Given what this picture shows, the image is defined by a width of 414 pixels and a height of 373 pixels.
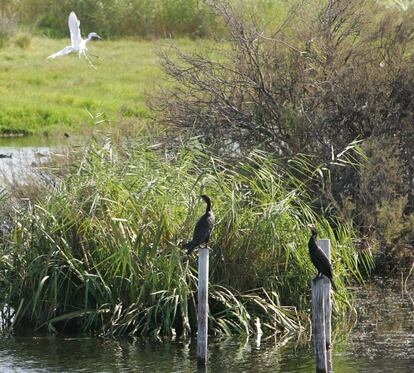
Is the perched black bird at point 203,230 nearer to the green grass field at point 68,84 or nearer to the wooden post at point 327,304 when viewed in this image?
the wooden post at point 327,304

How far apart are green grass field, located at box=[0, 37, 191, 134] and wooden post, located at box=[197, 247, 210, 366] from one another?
1374cm

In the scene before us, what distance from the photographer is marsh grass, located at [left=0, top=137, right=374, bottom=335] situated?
11484 millimetres

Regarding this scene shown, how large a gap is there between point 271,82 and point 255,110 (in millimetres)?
392

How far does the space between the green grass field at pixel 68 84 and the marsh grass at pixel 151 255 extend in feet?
39.2

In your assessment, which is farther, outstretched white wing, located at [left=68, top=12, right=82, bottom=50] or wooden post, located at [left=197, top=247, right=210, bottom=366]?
outstretched white wing, located at [left=68, top=12, right=82, bottom=50]

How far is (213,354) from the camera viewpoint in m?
11.1

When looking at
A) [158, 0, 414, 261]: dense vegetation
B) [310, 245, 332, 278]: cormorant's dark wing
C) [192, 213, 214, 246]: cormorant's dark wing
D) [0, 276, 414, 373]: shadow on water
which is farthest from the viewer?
[158, 0, 414, 261]: dense vegetation

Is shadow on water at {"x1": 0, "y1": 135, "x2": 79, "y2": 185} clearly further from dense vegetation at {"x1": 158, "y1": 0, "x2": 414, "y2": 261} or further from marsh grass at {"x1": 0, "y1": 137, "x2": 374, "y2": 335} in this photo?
marsh grass at {"x1": 0, "y1": 137, "x2": 374, "y2": 335}

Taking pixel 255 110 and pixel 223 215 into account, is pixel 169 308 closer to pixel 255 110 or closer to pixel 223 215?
pixel 223 215

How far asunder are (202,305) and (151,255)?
4.26 ft

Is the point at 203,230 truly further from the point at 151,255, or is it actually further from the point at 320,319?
the point at 320,319

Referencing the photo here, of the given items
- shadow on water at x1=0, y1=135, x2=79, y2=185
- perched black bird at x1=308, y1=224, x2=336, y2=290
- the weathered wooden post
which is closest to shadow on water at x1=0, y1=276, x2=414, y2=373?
the weathered wooden post

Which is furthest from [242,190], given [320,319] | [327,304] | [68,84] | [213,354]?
[68,84]

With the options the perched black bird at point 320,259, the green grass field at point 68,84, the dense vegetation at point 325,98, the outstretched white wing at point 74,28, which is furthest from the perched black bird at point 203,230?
the green grass field at point 68,84
